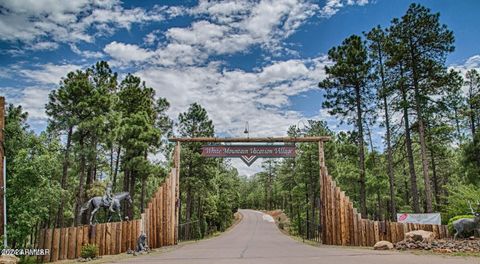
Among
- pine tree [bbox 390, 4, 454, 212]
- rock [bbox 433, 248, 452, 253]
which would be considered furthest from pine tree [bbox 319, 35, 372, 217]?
rock [bbox 433, 248, 452, 253]

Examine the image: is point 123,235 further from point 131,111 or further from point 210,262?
point 131,111

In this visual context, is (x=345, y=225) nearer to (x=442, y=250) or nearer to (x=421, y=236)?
(x=421, y=236)

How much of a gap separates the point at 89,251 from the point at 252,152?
852 cm

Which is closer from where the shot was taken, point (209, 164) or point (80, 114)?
point (80, 114)

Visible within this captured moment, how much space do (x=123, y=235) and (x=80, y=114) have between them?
10.5 metres

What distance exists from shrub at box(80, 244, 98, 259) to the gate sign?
7.12 meters

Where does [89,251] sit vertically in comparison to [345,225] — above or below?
below

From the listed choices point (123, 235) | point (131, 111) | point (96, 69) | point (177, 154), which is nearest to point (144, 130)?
point (131, 111)

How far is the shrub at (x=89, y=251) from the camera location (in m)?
11.6

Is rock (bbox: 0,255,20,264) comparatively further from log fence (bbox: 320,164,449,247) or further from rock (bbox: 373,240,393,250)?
log fence (bbox: 320,164,449,247)

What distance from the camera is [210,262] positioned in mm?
9586

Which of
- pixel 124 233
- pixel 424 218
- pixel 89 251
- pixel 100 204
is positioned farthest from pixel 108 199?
pixel 424 218

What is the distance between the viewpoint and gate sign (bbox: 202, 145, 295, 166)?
17.4m

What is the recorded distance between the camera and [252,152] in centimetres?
1742
